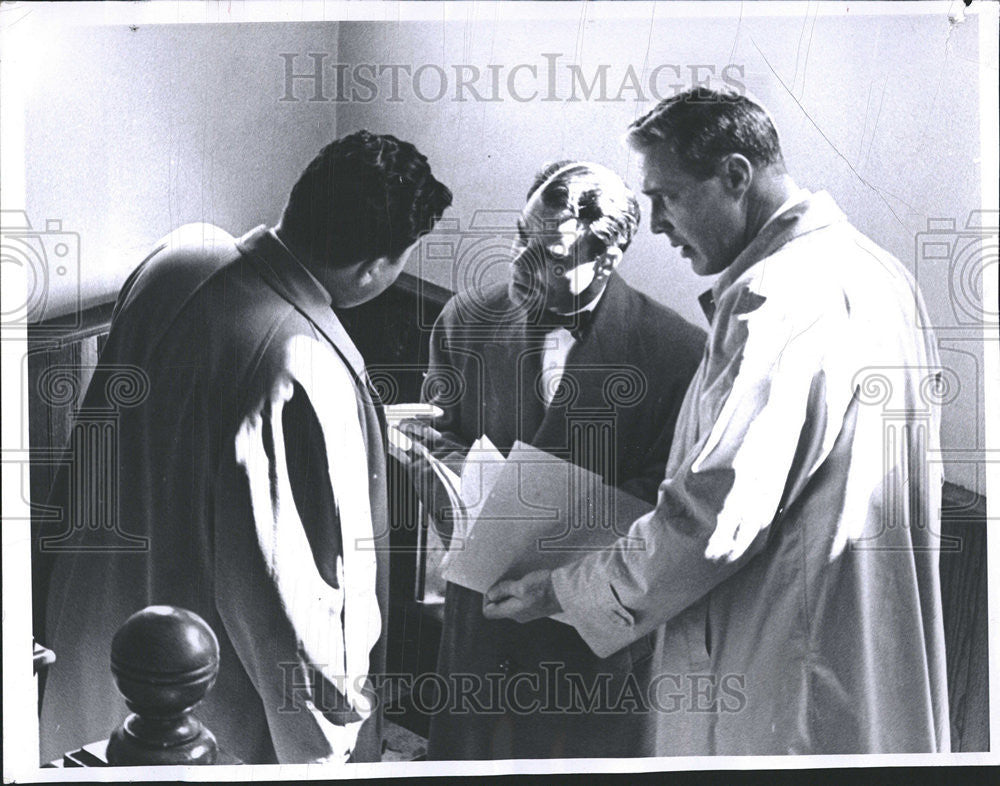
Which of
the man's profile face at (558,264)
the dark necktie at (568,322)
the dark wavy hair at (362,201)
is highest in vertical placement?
the dark wavy hair at (362,201)

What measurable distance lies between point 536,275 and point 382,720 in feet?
3.38

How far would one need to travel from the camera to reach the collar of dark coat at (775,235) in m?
2.38

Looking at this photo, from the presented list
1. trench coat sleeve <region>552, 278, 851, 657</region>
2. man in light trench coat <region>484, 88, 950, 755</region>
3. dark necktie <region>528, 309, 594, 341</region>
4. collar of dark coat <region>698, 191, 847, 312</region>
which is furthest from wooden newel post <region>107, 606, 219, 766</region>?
collar of dark coat <region>698, 191, 847, 312</region>

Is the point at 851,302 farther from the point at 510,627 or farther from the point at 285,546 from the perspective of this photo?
the point at 285,546

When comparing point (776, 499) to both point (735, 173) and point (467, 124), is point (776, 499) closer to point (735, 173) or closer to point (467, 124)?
point (735, 173)

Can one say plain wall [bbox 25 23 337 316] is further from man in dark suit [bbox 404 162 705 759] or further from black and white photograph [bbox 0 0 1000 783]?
man in dark suit [bbox 404 162 705 759]

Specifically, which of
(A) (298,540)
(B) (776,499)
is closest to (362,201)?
(A) (298,540)

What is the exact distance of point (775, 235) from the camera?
239 centimetres

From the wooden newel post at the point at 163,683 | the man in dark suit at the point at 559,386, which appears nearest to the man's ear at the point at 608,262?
the man in dark suit at the point at 559,386

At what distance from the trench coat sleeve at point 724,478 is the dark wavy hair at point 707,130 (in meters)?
0.32

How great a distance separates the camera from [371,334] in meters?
2.39

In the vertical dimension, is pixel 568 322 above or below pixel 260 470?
above

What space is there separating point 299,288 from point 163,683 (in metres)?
0.89

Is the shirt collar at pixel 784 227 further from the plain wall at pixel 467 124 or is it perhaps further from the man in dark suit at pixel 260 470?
the man in dark suit at pixel 260 470
